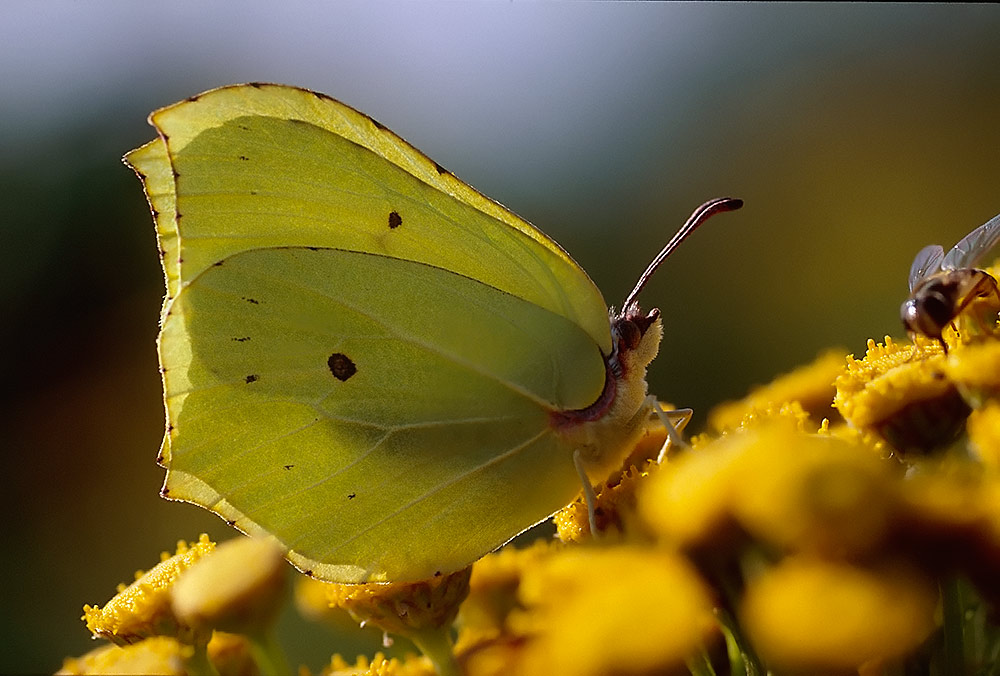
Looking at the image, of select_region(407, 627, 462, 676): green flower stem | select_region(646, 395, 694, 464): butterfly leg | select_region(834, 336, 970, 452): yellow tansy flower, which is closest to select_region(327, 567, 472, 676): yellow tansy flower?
select_region(407, 627, 462, 676): green flower stem

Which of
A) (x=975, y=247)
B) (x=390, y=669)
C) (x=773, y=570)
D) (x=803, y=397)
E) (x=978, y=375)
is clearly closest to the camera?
(x=773, y=570)

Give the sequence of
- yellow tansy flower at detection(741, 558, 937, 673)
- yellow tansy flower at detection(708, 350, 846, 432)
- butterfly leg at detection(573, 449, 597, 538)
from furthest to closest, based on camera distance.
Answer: yellow tansy flower at detection(708, 350, 846, 432), butterfly leg at detection(573, 449, 597, 538), yellow tansy flower at detection(741, 558, 937, 673)

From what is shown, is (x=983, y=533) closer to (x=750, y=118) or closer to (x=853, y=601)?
(x=853, y=601)

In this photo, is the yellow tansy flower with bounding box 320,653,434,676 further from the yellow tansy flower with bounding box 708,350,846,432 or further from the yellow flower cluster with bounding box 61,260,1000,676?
the yellow tansy flower with bounding box 708,350,846,432

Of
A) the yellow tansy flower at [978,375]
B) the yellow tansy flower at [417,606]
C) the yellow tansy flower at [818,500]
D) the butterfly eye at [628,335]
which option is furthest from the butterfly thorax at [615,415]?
the yellow tansy flower at [818,500]

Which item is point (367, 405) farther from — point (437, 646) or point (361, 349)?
point (437, 646)

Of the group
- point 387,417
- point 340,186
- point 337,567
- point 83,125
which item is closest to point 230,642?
point 337,567

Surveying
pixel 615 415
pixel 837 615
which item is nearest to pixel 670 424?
pixel 615 415
